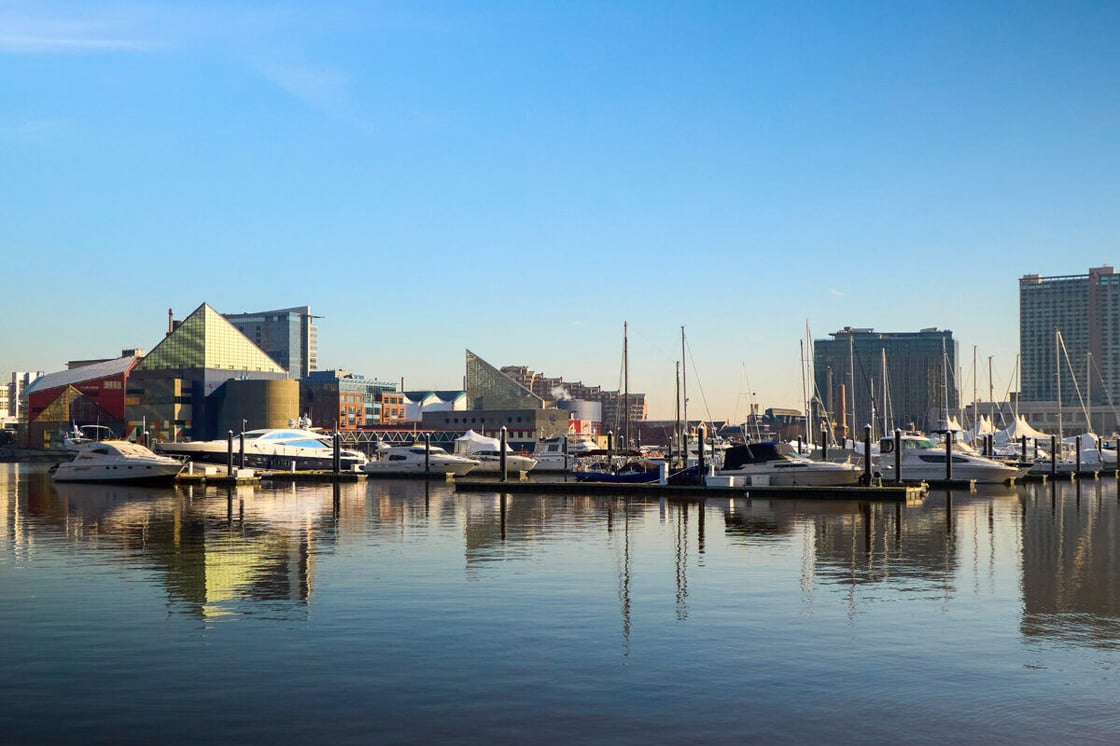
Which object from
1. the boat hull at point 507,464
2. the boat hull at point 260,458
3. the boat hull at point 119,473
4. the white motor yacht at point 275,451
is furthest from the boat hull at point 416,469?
the boat hull at point 119,473

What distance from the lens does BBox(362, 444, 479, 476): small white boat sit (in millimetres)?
108562

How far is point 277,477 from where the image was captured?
4011 inches

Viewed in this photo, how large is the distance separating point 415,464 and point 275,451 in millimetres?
19760

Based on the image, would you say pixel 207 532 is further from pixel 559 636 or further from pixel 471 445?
pixel 471 445

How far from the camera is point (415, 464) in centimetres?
10912

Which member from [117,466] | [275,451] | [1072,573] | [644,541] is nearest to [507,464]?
[275,451]

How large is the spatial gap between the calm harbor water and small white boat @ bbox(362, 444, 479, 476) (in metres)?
60.3

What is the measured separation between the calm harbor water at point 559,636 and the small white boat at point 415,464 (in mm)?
60343

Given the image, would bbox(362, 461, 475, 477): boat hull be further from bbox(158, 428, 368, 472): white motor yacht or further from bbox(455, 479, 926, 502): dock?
bbox(455, 479, 926, 502): dock

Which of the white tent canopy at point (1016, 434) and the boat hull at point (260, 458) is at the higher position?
the white tent canopy at point (1016, 434)

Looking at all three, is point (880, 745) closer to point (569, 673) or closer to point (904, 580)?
point (569, 673)

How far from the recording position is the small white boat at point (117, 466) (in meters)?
90.0

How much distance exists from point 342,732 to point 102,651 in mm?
8181

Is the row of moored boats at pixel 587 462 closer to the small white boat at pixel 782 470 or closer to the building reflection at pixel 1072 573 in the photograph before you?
the small white boat at pixel 782 470
